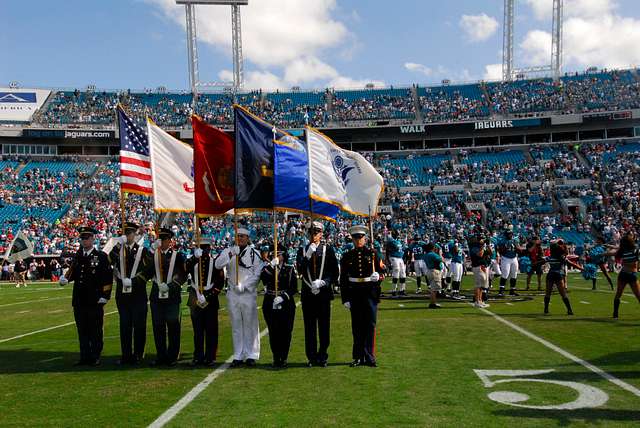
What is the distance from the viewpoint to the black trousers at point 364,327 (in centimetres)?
794

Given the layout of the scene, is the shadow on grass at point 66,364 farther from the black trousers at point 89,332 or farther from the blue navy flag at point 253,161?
the blue navy flag at point 253,161

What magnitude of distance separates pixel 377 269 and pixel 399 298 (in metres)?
9.64

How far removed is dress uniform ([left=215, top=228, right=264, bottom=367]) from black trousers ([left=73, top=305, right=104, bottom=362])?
206 centimetres

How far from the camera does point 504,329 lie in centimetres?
1084

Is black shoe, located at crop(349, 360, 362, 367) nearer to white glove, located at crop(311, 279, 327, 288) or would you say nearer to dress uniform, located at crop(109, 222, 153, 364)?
white glove, located at crop(311, 279, 327, 288)

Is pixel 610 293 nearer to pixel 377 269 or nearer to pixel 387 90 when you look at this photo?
pixel 377 269

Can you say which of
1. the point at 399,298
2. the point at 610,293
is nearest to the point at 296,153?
the point at 399,298

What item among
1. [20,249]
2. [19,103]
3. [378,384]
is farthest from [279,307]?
[19,103]

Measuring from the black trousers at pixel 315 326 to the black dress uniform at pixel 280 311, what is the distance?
234 mm

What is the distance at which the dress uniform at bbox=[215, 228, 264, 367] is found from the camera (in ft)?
26.8

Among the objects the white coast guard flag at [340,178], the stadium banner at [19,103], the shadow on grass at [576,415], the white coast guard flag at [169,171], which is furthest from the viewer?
the stadium banner at [19,103]

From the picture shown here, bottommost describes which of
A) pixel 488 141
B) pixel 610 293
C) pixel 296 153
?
pixel 610 293

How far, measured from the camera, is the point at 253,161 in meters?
8.74

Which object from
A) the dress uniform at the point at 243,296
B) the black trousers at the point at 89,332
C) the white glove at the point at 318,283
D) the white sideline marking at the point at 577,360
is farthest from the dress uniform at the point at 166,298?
the white sideline marking at the point at 577,360
